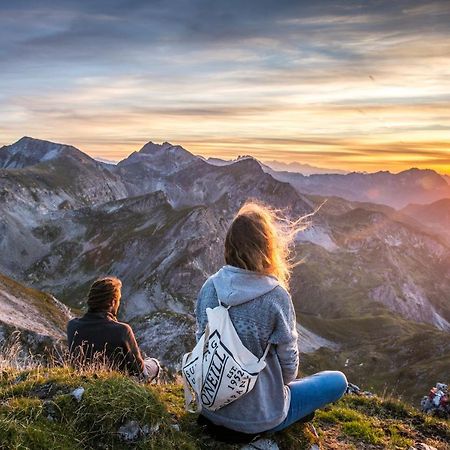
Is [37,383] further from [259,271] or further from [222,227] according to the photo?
[222,227]

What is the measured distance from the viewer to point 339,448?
8328 mm

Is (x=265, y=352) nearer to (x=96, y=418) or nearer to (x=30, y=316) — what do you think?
(x=96, y=418)

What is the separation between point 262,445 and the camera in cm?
704

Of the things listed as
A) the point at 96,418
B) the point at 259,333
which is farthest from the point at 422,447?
the point at 96,418

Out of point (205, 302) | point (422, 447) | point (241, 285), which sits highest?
point (241, 285)

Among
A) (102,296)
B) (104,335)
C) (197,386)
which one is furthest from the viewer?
(102,296)

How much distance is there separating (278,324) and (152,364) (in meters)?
5.29

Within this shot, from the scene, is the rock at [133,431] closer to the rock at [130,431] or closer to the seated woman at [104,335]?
the rock at [130,431]

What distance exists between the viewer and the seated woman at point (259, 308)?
6355mm

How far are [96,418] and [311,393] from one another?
3369 millimetres

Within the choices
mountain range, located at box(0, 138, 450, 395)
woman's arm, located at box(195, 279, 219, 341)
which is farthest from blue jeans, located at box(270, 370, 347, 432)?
mountain range, located at box(0, 138, 450, 395)

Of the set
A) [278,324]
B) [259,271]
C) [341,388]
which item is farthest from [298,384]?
[259,271]

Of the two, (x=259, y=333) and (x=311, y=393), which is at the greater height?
(x=259, y=333)

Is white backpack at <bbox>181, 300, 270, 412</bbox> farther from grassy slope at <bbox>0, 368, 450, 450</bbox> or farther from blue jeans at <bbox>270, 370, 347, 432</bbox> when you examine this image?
blue jeans at <bbox>270, 370, 347, 432</bbox>
